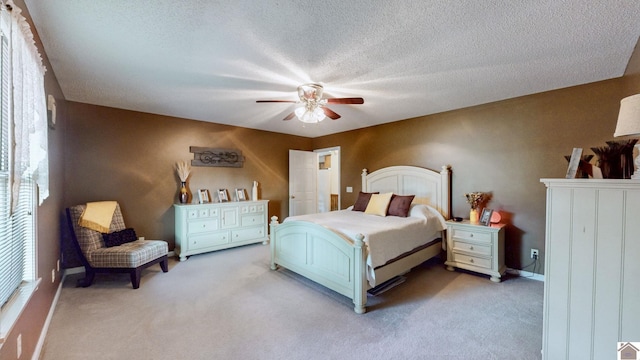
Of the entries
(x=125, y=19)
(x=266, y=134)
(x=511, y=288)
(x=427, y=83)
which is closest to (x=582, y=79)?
(x=427, y=83)

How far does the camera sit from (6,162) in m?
1.40

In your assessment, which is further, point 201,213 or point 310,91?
point 201,213

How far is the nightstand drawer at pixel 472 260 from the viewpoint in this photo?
3.22m

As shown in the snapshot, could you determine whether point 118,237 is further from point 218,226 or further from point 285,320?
point 285,320

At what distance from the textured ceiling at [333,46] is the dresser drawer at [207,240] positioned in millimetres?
2187

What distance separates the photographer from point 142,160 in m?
4.00

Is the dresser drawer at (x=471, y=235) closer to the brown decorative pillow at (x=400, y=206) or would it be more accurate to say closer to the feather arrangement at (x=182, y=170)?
the brown decorative pillow at (x=400, y=206)

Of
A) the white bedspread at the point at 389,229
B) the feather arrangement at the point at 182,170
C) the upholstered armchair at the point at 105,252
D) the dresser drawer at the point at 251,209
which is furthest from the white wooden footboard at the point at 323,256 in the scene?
the feather arrangement at the point at 182,170

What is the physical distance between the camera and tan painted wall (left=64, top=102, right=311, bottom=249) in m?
3.53

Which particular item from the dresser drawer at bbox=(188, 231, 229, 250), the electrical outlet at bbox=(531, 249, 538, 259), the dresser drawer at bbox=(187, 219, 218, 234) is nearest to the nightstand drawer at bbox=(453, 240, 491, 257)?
the electrical outlet at bbox=(531, 249, 538, 259)

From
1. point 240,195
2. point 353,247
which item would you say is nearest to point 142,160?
point 240,195

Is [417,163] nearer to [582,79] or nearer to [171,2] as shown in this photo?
[582,79]

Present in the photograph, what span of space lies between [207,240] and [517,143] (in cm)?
479

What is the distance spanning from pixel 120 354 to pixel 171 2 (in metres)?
2.47
